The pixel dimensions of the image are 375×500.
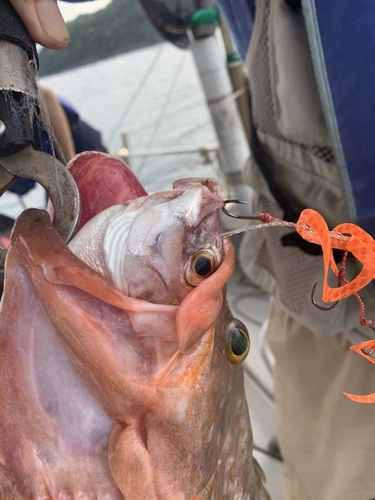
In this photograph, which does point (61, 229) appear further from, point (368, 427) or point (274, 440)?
point (274, 440)

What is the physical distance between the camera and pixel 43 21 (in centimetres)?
70

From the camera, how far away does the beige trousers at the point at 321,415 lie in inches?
55.1

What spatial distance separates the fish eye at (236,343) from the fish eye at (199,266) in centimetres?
21

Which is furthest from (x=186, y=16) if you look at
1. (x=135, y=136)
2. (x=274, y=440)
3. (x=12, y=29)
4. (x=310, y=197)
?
(x=135, y=136)

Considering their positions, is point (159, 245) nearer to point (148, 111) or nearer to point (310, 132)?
point (310, 132)

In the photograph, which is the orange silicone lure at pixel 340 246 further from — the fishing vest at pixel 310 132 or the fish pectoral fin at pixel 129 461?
the fishing vest at pixel 310 132

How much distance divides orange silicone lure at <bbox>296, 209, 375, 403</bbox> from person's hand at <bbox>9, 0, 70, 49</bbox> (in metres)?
0.46

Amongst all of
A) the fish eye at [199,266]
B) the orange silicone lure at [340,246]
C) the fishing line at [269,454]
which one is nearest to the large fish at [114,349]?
the fish eye at [199,266]

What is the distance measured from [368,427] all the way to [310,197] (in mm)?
704

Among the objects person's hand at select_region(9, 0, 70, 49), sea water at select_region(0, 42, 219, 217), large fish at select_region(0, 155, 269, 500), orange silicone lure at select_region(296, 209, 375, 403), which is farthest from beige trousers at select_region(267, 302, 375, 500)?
sea water at select_region(0, 42, 219, 217)

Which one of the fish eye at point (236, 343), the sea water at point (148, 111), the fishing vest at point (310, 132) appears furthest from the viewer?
the sea water at point (148, 111)

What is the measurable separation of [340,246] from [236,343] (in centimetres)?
24

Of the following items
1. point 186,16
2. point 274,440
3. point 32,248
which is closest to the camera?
point 32,248

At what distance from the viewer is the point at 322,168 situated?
1414 millimetres
